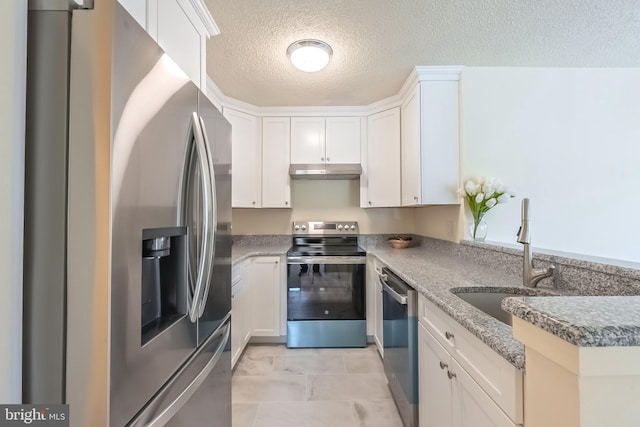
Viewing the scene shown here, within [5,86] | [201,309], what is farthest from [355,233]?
[5,86]

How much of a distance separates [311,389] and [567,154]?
8.56ft

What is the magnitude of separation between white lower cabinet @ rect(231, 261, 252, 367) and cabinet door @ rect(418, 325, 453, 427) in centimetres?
133

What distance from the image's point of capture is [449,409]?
1.04m

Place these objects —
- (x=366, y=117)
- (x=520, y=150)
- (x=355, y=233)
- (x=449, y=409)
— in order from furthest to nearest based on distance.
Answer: (x=355, y=233) → (x=366, y=117) → (x=520, y=150) → (x=449, y=409)

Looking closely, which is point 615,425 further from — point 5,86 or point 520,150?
point 520,150

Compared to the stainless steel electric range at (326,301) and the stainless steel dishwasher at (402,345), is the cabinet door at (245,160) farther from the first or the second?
the stainless steel dishwasher at (402,345)

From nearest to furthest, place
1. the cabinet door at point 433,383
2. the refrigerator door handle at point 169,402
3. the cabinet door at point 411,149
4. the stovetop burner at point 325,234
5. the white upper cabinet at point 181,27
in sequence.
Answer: the refrigerator door handle at point 169,402, the white upper cabinet at point 181,27, the cabinet door at point 433,383, the cabinet door at point 411,149, the stovetop burner at point 325,234

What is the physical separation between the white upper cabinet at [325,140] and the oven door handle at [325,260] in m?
1.03

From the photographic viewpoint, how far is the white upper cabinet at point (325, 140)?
294 centimetres

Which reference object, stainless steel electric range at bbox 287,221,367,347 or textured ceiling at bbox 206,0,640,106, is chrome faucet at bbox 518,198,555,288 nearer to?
textured ceiling at bbox 206,0,640,106

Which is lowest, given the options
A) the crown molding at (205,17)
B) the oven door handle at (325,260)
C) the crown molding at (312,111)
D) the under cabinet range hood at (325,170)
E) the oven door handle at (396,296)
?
the oven door handle at (396,296)

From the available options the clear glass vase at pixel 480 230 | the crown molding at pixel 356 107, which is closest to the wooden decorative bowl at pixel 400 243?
the clear glass vase at pixel 480 230

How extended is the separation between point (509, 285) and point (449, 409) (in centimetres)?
68

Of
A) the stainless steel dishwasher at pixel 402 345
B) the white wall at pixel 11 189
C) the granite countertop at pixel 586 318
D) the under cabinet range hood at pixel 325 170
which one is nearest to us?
the granite countertop at pixel 586 318
